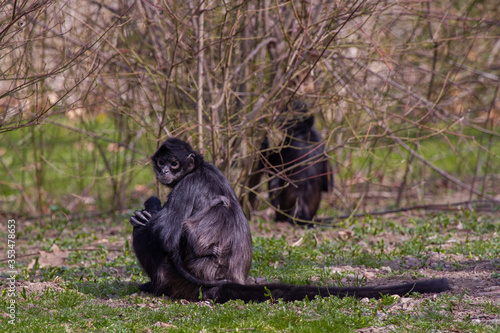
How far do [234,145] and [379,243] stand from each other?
2430 millimetres

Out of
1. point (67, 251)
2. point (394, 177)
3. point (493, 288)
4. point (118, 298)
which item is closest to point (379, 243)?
point (493, 288)

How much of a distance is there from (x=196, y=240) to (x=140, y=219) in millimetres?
749

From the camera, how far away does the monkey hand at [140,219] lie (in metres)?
5.98

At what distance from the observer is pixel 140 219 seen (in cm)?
604

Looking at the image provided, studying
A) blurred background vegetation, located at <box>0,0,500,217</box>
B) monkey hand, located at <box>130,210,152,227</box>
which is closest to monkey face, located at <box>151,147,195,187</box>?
monkey hand, located at <box>130,210,152,227</box>

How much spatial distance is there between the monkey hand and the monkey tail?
3.45 feet

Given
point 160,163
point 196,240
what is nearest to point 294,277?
point 196,240

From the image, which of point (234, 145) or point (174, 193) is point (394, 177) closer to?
point (234, 145)

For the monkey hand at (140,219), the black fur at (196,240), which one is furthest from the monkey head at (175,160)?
the monkey hand at (140,219)

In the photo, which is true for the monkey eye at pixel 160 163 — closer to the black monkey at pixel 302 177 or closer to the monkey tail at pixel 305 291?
the monkey tail at pixel 305 291

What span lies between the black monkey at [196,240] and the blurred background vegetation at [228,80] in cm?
123

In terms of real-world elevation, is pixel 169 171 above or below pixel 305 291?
above

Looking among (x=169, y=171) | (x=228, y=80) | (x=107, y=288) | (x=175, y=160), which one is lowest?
(x=107, y=288)

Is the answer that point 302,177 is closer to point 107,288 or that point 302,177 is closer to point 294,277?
point 294,277
